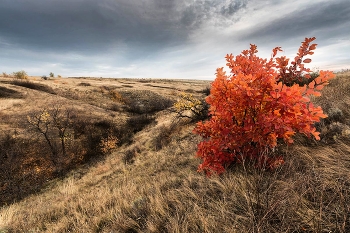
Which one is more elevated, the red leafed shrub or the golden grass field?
the red leafed shrub

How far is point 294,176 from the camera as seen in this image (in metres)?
3.48

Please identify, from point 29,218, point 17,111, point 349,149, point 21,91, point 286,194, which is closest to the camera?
point 286,194

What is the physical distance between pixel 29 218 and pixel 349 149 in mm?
7943

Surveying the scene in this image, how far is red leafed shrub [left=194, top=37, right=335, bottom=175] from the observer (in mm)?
3246

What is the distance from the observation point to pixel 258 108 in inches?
154

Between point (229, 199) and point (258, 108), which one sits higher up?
point (258, 108)

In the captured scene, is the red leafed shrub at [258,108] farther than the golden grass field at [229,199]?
Yes

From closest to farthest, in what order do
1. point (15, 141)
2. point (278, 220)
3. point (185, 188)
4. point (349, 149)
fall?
point (278, 220) < point (349, 149) < point (185, 188) < point (15, 141)

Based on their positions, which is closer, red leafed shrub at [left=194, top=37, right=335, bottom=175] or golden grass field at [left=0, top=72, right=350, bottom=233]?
golden grass field at [left=0, top=72, right=350, bottom=233]

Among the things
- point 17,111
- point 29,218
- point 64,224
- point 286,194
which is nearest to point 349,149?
point 286,194

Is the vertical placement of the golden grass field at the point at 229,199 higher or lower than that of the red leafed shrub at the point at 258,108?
lower

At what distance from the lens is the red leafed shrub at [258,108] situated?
325 centimetres

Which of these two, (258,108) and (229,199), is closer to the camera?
(229,199)

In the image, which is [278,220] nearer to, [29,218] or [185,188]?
[185,188]
